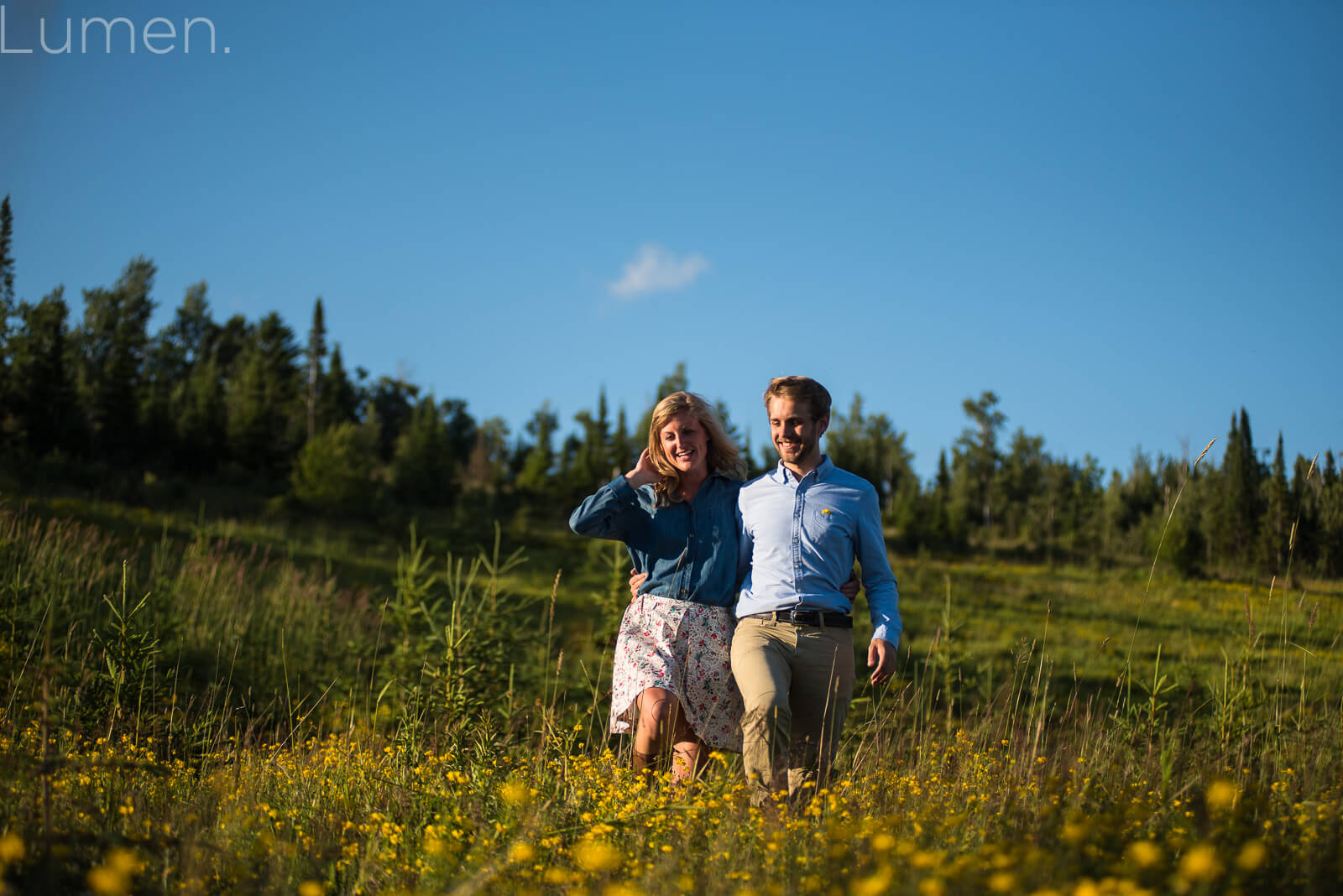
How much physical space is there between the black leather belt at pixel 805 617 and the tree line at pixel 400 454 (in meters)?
3.69

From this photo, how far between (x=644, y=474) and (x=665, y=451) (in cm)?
Answer: 14

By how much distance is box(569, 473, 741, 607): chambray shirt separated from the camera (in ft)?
12.0

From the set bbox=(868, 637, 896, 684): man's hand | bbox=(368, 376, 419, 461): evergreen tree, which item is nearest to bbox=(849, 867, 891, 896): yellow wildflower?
bbox=(868, 637, 896, 684): man's hand

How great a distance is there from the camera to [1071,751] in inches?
153

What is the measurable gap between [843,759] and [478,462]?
52.8 meters

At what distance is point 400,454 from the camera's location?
38.2 metres

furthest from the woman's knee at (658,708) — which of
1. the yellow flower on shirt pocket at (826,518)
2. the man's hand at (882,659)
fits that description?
the yellow flower on shirt pocket at (826,518)

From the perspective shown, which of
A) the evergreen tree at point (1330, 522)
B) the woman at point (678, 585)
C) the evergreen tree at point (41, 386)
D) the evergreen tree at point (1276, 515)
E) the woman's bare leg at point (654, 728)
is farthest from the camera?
the evergreen tree at point (41, 386)

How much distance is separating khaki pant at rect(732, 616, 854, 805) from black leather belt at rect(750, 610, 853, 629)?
0.02 meters

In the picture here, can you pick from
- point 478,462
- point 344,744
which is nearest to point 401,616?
point 344,744

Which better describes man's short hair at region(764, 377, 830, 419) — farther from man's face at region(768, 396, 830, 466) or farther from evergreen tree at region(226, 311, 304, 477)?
evergreen tree at region(226, 311, 304, 477)

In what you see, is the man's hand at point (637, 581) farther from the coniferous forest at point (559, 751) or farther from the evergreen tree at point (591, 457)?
the evergreen tree at point (591, 457)

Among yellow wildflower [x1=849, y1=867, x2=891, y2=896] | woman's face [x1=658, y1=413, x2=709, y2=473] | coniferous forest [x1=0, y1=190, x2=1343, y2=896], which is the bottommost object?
coniferous forest [x1=0, y1=190, x2=1343, y2=896]

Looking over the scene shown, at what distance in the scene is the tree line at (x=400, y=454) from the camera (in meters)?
9.59
